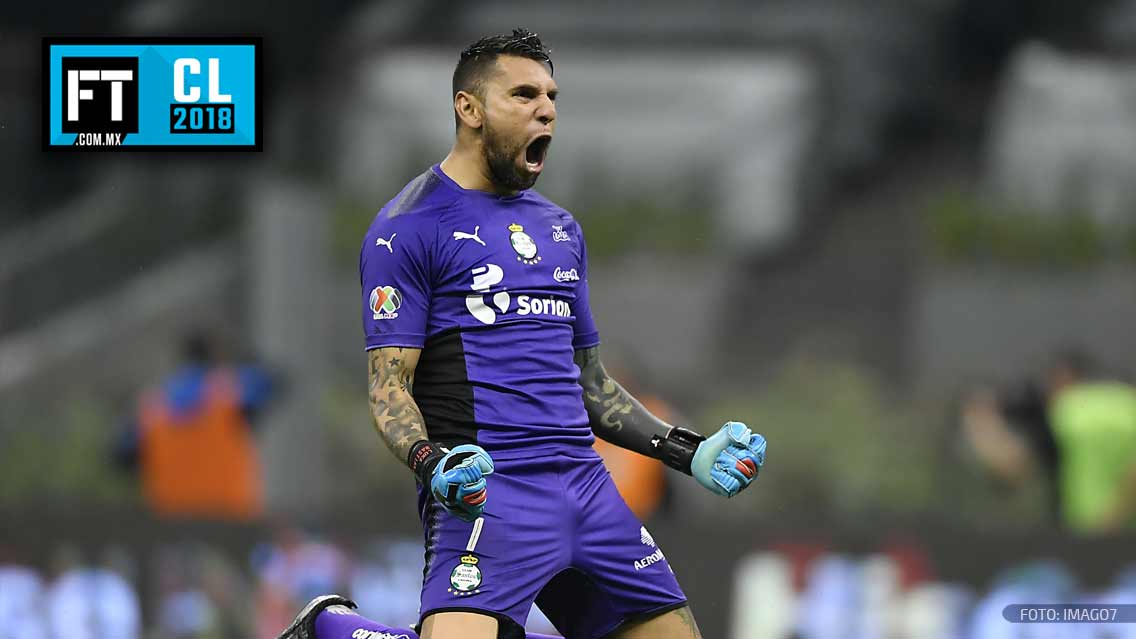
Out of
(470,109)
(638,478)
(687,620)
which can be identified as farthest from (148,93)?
(687,620)

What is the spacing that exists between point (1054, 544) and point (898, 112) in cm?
762

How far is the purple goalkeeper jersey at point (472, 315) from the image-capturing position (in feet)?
15.3

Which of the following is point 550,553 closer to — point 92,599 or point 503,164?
point 503,164

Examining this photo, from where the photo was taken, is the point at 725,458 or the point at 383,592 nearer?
the point at 725,458

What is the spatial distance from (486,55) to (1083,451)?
243 inches

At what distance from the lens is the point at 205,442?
10242 mm

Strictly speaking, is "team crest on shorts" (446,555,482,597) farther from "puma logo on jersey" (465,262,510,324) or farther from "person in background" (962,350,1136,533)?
"person in background" (962,350,1136,533)

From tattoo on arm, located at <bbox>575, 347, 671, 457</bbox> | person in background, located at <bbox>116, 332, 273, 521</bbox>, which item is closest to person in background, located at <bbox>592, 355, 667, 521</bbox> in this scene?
person in background, located at <bbox>116, 332, 273, 521</bbox>

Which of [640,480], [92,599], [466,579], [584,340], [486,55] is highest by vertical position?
[486,55]

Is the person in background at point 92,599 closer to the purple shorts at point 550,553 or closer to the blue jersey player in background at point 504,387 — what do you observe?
A: the blue jersey player in background at point 504,387

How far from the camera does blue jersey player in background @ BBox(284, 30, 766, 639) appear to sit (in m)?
4.61

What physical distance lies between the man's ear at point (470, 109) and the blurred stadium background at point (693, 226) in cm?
537

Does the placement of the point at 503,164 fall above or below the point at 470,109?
below

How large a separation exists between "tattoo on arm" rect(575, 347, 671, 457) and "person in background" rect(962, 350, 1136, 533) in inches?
209
